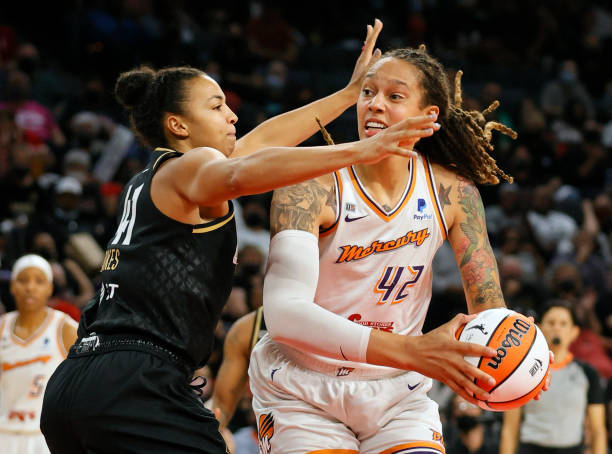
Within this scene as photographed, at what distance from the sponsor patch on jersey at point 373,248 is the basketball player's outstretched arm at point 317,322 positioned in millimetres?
149

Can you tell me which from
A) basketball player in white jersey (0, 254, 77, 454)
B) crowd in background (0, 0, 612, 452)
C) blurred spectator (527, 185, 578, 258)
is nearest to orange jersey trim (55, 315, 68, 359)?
basketball player in white jersey (0, 254, 77, 454)

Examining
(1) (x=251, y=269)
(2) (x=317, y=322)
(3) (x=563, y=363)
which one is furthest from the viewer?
(1) (x=251, y=269)

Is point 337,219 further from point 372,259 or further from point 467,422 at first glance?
point 467,422

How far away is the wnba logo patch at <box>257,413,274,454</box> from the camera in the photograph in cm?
370

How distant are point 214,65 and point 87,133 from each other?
7.00ft

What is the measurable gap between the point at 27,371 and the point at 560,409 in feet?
13.8

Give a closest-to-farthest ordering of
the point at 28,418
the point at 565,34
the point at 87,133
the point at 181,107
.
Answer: the point at 181,107 < the point at 28,418 < the point at 87,133 < the point at 565,34

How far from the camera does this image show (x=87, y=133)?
10188 millimetres

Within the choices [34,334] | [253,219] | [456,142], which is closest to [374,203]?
[456,142]

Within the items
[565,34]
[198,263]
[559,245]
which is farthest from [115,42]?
[198,263]

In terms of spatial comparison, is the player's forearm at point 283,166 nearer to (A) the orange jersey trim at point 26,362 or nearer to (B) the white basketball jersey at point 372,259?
(B) the white basketball jersey at point 372,259

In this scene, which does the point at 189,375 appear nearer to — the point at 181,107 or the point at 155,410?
the point at 155,410

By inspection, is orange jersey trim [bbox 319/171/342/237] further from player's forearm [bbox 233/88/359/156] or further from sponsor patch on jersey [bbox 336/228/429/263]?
player's forearm [bbox 233/88/359/156]

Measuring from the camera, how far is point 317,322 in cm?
328
